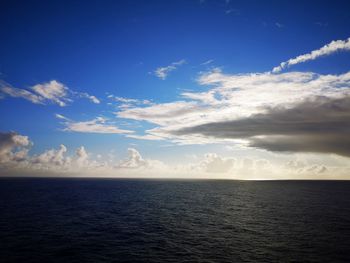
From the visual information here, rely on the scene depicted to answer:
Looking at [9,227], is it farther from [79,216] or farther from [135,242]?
[135,242]

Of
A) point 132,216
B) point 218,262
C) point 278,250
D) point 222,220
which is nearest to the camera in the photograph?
point 218,262

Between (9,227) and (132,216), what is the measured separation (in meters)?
30.9

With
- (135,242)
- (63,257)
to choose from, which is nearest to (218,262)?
(135,242)

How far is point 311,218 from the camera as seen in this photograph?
75.6m

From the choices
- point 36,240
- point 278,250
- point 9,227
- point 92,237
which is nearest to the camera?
point 278,250

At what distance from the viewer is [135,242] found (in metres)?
49.1

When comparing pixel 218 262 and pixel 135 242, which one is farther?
pixel 135 242

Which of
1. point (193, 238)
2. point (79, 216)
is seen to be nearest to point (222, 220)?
point (193, 238)

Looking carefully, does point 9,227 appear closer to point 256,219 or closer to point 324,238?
point 256,219

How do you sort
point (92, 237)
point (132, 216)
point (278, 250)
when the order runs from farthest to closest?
1. point (132, 216)
2. point (92, 237)
3. point (278, 250)

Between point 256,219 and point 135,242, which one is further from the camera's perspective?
point 256,219

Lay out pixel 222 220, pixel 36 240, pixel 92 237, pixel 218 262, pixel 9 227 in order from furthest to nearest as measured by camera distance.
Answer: pixel 222 220
pixel 9 227
pixel 92 237
pixel 36 240
pixel 218 262

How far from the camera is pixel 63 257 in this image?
39.4 meters

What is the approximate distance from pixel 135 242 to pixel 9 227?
100 feet
